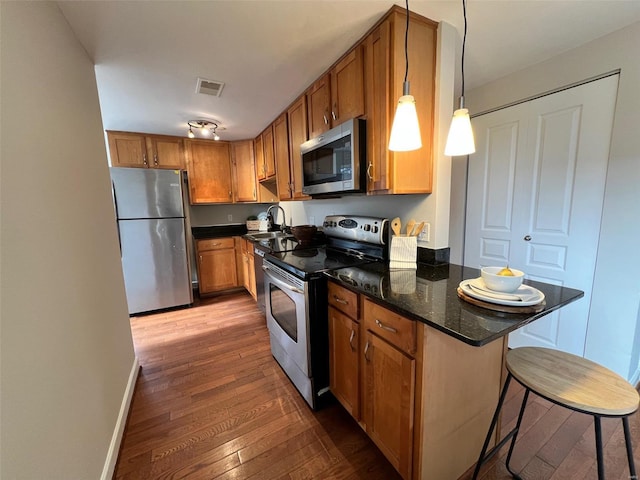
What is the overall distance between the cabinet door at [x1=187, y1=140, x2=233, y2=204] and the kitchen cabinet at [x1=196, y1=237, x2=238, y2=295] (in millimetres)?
636

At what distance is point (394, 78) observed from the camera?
53.8 inches

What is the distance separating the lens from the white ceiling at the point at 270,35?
128 centimetres

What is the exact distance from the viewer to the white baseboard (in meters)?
1.22

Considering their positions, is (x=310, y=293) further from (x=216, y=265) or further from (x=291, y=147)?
(x=216, y=265)

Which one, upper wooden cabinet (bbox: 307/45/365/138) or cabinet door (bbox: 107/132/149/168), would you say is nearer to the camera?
upper wooden cabinet (bbox: 307/45/365/138)

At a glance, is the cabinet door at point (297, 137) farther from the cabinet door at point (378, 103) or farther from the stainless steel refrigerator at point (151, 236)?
the stainless steel refrigerator at point (151, 236)

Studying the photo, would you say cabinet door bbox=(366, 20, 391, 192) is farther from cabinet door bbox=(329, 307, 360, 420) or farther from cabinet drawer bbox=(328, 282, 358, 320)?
cabinet door bbox=(329, 307, 360, 420)

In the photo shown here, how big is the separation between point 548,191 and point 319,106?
1.83 metres

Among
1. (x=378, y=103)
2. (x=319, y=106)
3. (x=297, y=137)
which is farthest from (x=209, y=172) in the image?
(x=378, y=103)

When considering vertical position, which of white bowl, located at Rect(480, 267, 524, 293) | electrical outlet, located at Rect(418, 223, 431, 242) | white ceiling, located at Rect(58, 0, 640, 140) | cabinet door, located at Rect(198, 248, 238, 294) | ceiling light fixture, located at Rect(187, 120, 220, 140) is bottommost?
cabinet door, located at Rect(198, 248, 238, 294)

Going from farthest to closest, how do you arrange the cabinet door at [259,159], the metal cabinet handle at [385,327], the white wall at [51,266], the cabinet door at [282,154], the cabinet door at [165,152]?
the cabinet door at [259,159], the cabinet door at [165,152], the cabinet door at [282,154], the metal cabinet handle at [385,327], the white wall at [51,266]

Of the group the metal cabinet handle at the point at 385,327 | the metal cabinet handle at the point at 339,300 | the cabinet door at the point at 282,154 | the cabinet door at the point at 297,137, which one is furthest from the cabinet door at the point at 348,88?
the metal cabinet handle at the point at 385,327

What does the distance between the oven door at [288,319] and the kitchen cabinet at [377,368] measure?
0.54 ft

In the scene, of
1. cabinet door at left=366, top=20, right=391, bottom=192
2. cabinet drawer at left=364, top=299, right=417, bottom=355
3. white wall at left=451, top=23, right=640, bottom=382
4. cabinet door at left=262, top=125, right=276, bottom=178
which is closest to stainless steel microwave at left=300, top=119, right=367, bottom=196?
cabinet door at left=366, top=20, right=391, bottom=192
